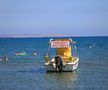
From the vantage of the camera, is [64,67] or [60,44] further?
[60,44]

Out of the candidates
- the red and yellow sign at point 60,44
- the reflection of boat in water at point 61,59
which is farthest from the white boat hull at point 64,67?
the red and yellow sign at point 60,44

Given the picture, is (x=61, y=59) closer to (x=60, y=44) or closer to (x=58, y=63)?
(x=58, y=63)

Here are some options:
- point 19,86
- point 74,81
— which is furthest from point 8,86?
point 74,81

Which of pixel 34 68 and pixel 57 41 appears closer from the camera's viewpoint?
pixel 57 41

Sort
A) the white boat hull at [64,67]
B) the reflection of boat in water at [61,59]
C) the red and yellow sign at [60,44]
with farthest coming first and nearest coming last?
1. the red and yellow sign at [60,44]
2. the white boat hull at [64,67]
3. the reflection of boat in water at [61,59]

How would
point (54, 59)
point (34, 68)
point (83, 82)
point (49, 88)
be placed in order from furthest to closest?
point (34, 68), point (54, 59), point (83, 82), point (49, 88)

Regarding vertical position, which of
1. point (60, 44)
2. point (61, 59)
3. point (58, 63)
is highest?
point (60, 44)

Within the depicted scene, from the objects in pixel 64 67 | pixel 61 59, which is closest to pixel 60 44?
pixel 61 59

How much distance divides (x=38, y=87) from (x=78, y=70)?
15122 millimetres

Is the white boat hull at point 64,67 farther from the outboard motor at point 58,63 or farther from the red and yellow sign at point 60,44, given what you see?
the red and yellow sign at point 60,44

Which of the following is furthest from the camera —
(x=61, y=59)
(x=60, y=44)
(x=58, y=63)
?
(x=60, y=44)

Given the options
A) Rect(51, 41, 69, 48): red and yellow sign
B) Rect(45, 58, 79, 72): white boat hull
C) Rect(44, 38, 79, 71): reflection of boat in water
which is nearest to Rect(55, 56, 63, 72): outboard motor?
Rect(44, 38, 79, 71): reflection of boat in water

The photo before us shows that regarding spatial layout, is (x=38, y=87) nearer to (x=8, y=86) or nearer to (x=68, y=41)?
(x=8, y=86)

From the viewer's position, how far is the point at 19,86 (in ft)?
141
